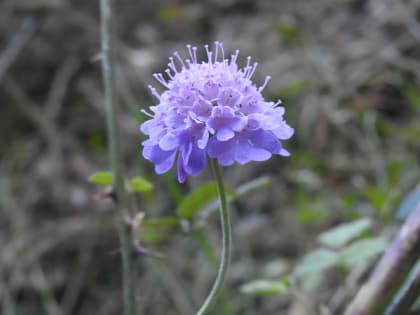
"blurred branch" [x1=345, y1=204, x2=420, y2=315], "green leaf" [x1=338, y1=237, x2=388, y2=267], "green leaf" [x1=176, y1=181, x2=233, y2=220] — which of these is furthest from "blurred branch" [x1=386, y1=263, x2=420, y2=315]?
"green leaf" [x1=176, y1=181, x2=233, y2=220]

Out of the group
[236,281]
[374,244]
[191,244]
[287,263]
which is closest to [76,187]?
[191,244]

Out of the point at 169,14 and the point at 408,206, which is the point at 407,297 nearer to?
the point at 408,206

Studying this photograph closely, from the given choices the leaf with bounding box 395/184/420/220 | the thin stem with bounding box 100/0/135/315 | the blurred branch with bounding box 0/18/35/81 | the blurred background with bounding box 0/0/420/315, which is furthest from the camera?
the blurred branch with bounding box 0/18/35/81

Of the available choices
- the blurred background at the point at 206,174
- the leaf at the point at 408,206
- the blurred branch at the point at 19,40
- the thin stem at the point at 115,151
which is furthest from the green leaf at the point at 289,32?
the thin stem at the point at 115,151

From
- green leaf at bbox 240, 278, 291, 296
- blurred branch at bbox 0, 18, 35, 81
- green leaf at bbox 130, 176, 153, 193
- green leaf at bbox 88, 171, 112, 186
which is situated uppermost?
blurred branch at bbox 0, 18, 35, 81

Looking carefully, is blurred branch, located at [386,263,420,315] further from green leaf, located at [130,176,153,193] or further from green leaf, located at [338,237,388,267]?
green leaf, located at [130,176,153,193]

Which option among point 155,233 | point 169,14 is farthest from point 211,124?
point 169,14
